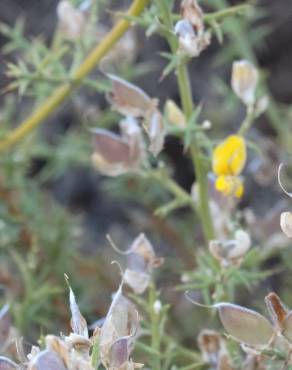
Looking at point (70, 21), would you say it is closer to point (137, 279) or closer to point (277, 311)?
point (137, 279)

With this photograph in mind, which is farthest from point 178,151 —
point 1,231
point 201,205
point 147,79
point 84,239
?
point 201,205

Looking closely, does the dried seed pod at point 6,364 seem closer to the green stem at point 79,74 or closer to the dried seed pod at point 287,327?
the dried seed pod at point 287,327

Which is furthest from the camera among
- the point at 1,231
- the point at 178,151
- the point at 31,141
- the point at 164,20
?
the point at 178,151

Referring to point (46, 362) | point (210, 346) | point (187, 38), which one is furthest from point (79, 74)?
point (46, 362)

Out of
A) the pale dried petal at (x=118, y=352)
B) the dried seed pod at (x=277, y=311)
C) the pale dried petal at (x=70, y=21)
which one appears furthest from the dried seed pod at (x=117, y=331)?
the pale dried petal at (x=70, y=21)

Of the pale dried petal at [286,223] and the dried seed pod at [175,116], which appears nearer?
the pale dried petal at [286,223]

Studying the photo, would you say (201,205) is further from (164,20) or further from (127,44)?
(127,44)
